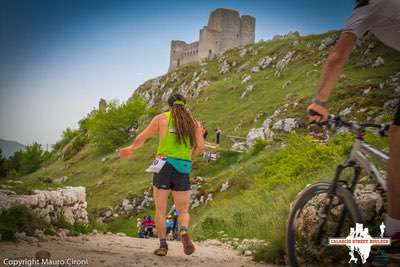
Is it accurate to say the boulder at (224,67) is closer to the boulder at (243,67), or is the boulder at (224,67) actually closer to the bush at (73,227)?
the boulder at (243,67)

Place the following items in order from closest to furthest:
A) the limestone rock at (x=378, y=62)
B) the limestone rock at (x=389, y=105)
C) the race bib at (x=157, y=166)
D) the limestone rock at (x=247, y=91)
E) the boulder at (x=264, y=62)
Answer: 1. the race bib at (x=157, y=166)
2. the limestone rock at (x=389, y=105)
3. the limestone rock at (x=378, y=62)
4. the limestone rock at (x=247, y=91)
5. the boulder at (x=264, y=62)

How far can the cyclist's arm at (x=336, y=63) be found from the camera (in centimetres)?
355

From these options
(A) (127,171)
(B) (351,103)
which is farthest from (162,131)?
(A) (127,171)

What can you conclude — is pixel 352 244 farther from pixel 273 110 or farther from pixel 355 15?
pixel 273 110

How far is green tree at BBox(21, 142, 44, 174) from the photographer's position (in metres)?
69.9

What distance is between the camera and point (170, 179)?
→ 20.5ft

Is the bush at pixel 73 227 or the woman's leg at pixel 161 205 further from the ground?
the woman's leg at pixel 161 205

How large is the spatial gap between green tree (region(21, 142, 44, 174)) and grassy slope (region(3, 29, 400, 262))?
39.6 ft

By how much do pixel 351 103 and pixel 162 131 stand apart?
28530 mm

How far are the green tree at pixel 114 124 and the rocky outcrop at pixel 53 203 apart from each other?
4763cm

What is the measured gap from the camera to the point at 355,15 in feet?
11.8

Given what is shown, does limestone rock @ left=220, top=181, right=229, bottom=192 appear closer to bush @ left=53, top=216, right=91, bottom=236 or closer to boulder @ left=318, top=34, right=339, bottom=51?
bush @ left=53, top=216, right=91, bottom=236

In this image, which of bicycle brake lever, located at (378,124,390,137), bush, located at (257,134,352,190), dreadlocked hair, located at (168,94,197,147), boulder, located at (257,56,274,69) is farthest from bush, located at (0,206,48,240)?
boulder, located at (257,56,274,69)

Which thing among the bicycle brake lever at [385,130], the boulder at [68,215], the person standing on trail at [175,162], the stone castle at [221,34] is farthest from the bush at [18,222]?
the stone castle at [221,34]
